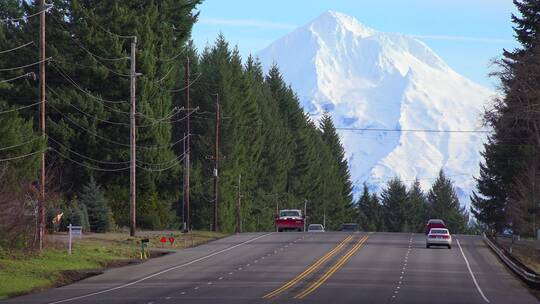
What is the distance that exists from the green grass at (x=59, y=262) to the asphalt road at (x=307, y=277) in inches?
52.6

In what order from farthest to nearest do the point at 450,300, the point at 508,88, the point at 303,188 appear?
the point at 303,188 < the point at 508,88 < the point at 450,300

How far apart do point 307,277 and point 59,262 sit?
11.8 meters

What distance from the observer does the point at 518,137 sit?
308ft

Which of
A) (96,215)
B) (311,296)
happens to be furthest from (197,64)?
(311,296)

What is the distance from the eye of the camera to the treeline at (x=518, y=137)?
62.5 meters

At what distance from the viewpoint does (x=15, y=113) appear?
203ft

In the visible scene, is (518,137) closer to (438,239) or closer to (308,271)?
(438,239)

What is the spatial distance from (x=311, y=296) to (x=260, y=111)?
342ft

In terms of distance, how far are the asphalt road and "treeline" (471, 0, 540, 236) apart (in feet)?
28.7

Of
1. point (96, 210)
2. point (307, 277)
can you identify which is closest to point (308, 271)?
point (307, 277)

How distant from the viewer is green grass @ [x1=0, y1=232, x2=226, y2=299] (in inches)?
1773

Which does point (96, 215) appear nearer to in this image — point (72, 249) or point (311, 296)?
point (72, 249)

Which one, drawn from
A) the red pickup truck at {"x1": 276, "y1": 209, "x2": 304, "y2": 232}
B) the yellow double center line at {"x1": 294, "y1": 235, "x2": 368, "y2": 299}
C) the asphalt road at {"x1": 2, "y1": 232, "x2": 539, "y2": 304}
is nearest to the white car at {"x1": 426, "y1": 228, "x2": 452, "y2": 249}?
the asphalt road at {"x1": 2, "y1": 232, "x2": 539, "y2": 304}

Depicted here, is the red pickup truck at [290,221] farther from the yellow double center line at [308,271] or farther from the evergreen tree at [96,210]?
the evergreen tree at [96,210]
